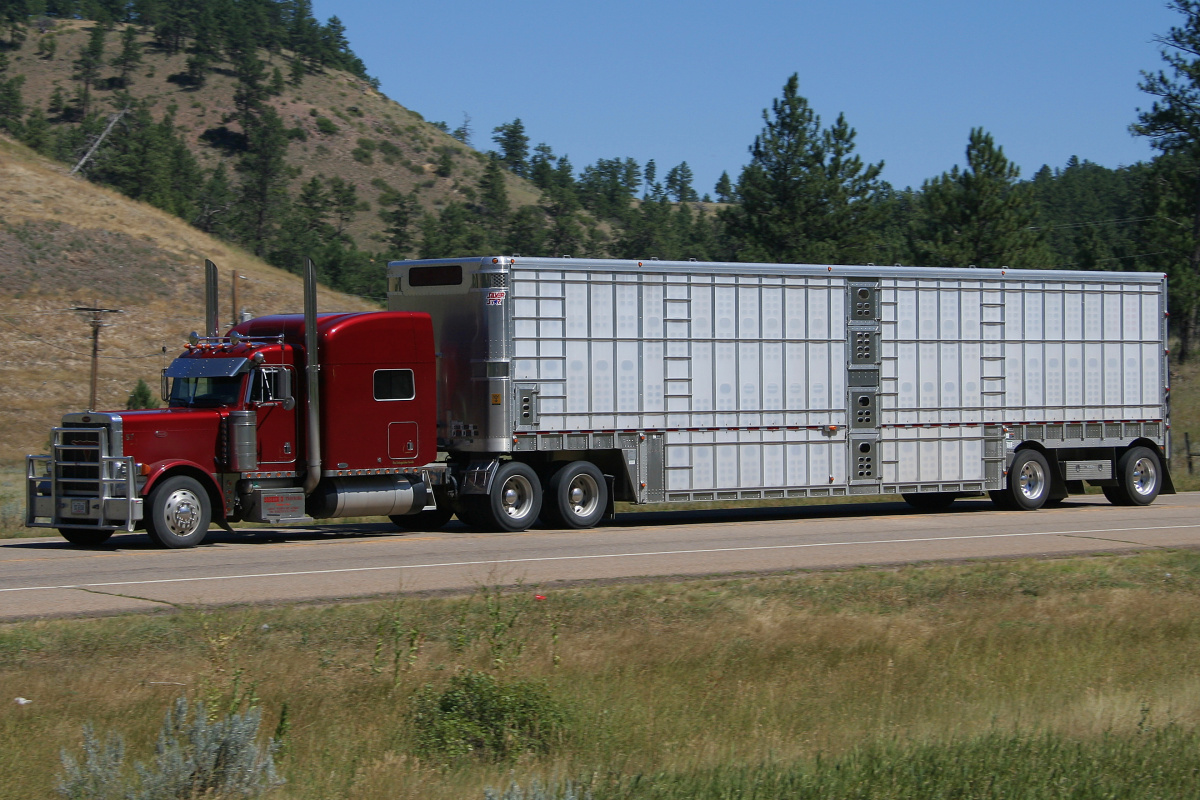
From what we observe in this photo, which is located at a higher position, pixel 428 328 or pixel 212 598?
pixel 428 328

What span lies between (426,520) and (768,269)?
708 centimetres

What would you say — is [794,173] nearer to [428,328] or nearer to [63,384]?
[63,384]

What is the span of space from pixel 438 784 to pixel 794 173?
5559 cm

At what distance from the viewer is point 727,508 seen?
2686cm

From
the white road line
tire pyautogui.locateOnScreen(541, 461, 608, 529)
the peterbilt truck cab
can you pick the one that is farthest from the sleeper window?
the white road line

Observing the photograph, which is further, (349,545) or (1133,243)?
(1133,243)

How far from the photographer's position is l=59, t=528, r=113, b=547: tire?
60.0 ft

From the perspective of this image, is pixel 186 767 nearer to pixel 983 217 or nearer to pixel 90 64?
pixel 983 217

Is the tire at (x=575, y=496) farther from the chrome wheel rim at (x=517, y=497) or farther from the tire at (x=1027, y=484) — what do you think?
the tire at (x=1027, y=484)

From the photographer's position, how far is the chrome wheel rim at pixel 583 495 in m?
21.1

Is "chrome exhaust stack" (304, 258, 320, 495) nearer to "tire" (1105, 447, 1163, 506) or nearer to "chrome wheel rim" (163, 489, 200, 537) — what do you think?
"chrome wheel rim" (163, 489, 200, 537)

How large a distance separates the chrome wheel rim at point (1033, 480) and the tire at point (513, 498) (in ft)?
32.0

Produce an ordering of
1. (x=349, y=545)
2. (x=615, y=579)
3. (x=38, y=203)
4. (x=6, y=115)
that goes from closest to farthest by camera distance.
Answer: (x=615, y=579), (x=349, y=545), (x=38, y=203), (x=6, y=115)

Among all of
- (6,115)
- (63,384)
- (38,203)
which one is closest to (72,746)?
(63,384)
